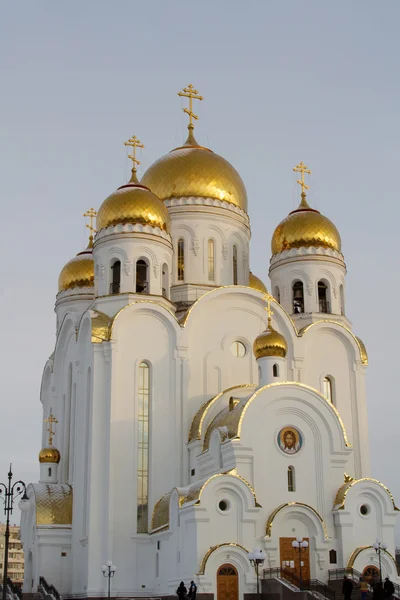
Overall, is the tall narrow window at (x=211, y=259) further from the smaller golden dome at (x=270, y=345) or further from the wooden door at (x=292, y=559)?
the wooden door at (x=292, y=559)

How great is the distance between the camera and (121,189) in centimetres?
2502

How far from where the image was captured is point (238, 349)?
24.6 m

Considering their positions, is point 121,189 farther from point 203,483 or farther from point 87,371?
point 203,483

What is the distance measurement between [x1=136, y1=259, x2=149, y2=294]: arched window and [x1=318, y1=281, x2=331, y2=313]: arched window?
5.93 metres

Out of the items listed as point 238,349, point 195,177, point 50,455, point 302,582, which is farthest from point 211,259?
point 302,582

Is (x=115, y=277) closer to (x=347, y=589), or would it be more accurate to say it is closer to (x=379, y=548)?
(x=379, y=548)

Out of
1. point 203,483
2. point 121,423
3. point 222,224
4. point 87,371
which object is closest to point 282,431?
point 203,483

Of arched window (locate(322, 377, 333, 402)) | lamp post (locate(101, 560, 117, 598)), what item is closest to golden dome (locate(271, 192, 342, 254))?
arched window (locate(322, 377, 333, 402))

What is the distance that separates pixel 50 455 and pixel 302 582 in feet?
33.8

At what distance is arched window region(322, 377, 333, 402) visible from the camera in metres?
25.1

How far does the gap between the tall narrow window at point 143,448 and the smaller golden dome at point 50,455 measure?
4854mm

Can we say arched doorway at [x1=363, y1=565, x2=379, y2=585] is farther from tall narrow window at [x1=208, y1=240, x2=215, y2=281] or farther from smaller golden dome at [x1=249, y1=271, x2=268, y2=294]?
smaller golden dome at [x1=249, y1=271, x2=268, y2=294]

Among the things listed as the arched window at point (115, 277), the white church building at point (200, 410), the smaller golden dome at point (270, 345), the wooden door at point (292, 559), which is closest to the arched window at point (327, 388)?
the white church building at point (200, 410)

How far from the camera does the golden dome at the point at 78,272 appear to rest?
2991 cm
